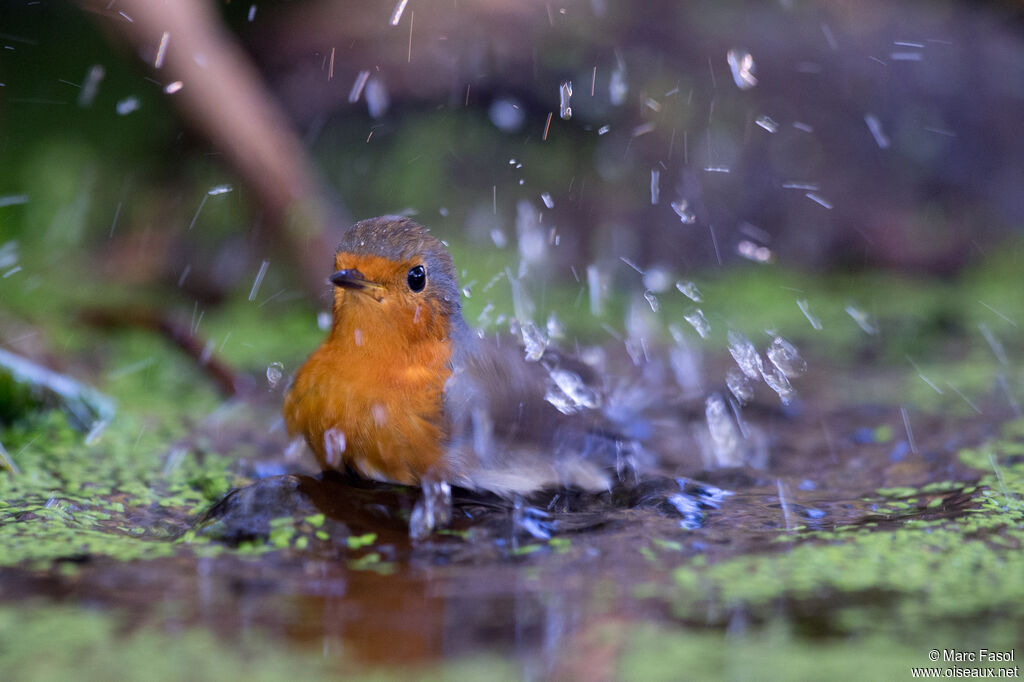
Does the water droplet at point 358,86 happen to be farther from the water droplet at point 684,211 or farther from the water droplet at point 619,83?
the water droplet at point 684,211

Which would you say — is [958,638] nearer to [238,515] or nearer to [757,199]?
[238,515]

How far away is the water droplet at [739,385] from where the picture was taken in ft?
15.9

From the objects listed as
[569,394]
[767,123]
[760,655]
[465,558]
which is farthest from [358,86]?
[760,655]

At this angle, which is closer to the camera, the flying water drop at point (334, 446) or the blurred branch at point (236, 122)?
the flying water drop at point (334, 446)

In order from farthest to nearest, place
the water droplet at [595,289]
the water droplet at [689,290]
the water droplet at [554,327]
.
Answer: the water droplet at [689,290], the water droplet at [595,289], the water droplet at [554,327]

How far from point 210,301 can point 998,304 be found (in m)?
4.58

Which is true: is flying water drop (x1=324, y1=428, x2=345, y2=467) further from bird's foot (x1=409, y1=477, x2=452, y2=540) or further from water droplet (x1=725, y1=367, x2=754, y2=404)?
water droplet (x1=725, y1=367, x2=754, y2=404)

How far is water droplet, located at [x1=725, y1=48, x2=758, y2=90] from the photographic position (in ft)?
23.0

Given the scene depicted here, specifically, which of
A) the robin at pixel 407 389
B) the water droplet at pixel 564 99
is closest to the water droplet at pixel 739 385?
the robin at pixel 407 389

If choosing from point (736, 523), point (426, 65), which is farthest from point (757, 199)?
point (736, 523)

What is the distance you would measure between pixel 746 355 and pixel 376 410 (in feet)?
9.16

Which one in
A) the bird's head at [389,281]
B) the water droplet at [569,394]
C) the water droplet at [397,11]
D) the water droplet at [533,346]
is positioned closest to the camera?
the bird's head at [389,281]

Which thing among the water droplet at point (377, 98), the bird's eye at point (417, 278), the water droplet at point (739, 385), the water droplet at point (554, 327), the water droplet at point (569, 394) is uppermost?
the water droplet at point (377, 98)

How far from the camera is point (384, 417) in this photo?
125 inches
